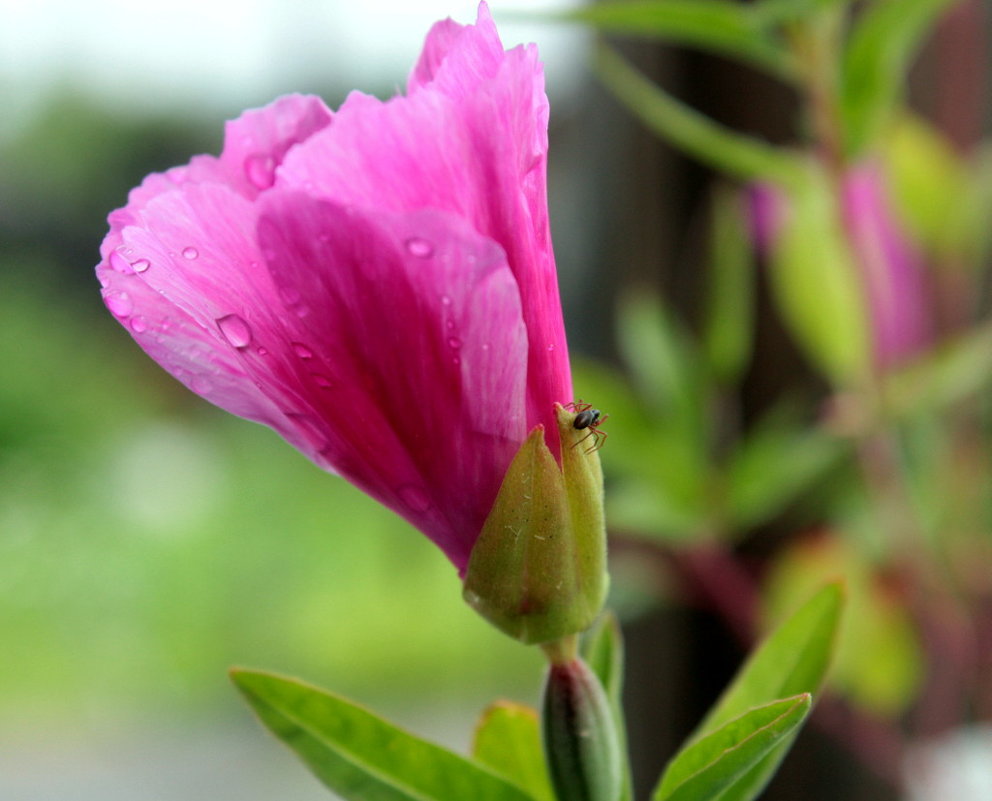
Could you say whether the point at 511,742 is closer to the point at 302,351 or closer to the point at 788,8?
the point at 302,351

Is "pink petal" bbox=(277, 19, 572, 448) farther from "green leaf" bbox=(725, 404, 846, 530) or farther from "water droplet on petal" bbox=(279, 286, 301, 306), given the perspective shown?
"green leaf" bbox=(725, 404, 846, 530)

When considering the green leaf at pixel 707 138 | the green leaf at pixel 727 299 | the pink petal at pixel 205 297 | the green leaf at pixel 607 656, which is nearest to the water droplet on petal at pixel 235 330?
the pink petal at pixel 205 297

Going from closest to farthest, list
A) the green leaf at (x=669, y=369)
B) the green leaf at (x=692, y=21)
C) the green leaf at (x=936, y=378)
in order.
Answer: the green leaf at (x=692, y=21) → the green leaf at (x=936, y=378) → the green leaf at (x=669, y=369)

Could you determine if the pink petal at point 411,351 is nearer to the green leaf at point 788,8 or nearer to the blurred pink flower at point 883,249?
the green leaf at point 788,8

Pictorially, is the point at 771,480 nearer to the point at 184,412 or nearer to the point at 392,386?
the point at 392,386

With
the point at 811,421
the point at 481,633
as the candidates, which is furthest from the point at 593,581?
the point at 481,633

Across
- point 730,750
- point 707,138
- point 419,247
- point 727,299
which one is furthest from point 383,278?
point 727,299
